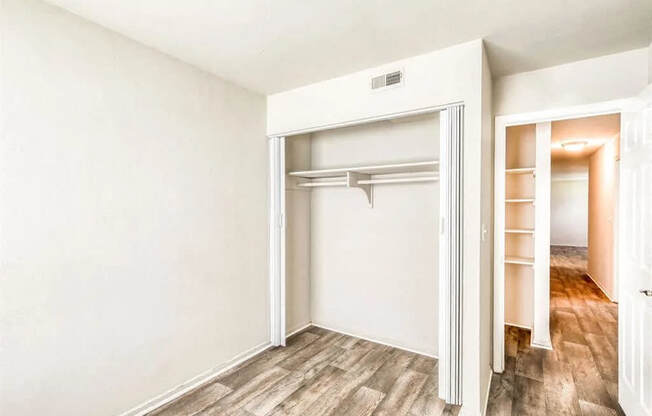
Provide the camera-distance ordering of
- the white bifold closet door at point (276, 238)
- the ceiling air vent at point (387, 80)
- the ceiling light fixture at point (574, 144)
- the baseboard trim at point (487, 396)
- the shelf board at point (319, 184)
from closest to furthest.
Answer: the baseboard trim at point (487, 396) → the ceiling air vent at point (387, 80) → the white bifold closet door at point (276, 238) → the shelf board at point (319, 184) → the ceiling light fixture at point (574, 144)

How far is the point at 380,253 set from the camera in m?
3.31

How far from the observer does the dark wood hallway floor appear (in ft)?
7.52

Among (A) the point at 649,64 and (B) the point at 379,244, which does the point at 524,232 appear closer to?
(B) the point at 379,244

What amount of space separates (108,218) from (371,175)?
2247mm

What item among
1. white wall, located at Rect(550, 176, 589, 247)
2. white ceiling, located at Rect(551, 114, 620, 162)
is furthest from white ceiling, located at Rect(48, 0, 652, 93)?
white wall, located at Rect(550, 176, 589, 247)

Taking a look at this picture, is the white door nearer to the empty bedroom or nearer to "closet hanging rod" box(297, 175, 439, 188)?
the empty bedroom

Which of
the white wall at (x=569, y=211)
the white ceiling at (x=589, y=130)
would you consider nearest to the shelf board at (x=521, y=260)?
the white ceiling at (x=589, y=130)

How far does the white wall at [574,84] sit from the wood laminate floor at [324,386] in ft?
7.58

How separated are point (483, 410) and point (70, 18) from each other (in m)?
3.50

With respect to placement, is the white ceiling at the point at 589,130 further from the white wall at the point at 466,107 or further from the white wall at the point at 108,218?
the white wall at the point at 108,218

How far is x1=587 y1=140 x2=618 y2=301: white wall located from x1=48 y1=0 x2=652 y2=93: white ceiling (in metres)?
3.80

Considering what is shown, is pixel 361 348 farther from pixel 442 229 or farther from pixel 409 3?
pixel 409 3

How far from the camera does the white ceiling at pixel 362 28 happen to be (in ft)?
5.82

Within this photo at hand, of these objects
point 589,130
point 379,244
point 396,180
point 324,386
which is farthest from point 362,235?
point 589,130
